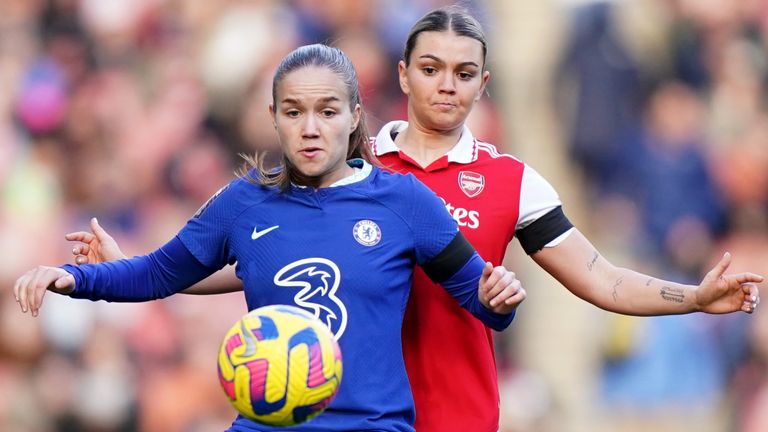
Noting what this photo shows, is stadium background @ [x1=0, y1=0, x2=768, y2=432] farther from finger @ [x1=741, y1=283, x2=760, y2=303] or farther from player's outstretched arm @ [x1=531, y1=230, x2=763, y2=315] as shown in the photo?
finger @ [x1=741, y1=283, x2=760, y2=303]

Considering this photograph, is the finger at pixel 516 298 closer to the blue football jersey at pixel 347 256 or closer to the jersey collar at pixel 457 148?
the blue football jersey at pixel 347 256

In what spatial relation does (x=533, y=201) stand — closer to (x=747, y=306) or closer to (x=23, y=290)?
(x=747, y=306)

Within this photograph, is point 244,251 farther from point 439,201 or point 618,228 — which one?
point 618,228

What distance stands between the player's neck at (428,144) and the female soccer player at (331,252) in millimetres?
435

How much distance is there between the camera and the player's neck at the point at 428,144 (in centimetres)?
517

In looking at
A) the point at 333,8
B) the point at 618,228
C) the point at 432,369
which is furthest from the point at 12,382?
the point at 432,369

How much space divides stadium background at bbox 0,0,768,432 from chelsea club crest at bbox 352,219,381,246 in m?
4.98

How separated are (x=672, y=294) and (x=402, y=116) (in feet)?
15.7

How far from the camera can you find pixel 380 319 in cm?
454

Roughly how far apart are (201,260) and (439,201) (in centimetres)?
80

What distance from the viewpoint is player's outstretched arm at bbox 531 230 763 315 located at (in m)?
4.75

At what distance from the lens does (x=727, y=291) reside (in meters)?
4.75

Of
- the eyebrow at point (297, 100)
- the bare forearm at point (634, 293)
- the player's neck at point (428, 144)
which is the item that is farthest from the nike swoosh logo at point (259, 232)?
the bare forearm at point (634, 293)

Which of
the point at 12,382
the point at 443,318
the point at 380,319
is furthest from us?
the point at 12,382
